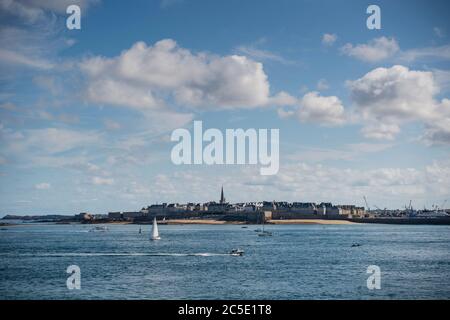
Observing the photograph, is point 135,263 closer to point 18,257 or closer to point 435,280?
point 18,257

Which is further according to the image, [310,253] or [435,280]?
[310,253]

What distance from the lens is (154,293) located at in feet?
182

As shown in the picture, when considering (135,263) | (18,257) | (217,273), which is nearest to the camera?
(217,273)

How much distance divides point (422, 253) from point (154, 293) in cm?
6367
